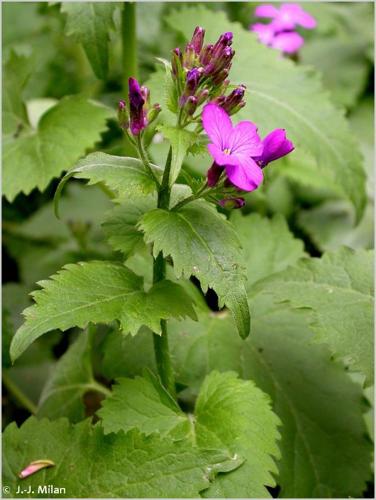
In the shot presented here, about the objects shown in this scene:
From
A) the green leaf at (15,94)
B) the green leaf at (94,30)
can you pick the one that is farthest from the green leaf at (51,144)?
the green leaf at (94,30)

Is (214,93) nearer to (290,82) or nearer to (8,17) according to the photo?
(290,82)

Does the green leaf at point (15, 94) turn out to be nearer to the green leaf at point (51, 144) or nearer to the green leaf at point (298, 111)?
the green leaf at point (51, 144)

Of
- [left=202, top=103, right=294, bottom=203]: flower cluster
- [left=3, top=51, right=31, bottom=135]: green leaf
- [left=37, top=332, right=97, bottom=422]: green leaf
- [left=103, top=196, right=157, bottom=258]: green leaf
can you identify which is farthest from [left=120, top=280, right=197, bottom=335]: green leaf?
[left=3, top=51, right=31, bottom=135]: green leaf

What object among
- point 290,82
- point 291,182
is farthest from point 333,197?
point 290,82

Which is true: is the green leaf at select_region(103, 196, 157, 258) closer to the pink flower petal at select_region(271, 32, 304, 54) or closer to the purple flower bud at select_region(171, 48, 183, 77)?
the purple flower bud at select_region(171, 48, 183, 77)

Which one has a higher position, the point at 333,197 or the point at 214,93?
the point at 214,93

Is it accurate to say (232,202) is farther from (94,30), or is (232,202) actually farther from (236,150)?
(94,30)

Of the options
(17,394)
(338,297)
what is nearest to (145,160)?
(338,297)
